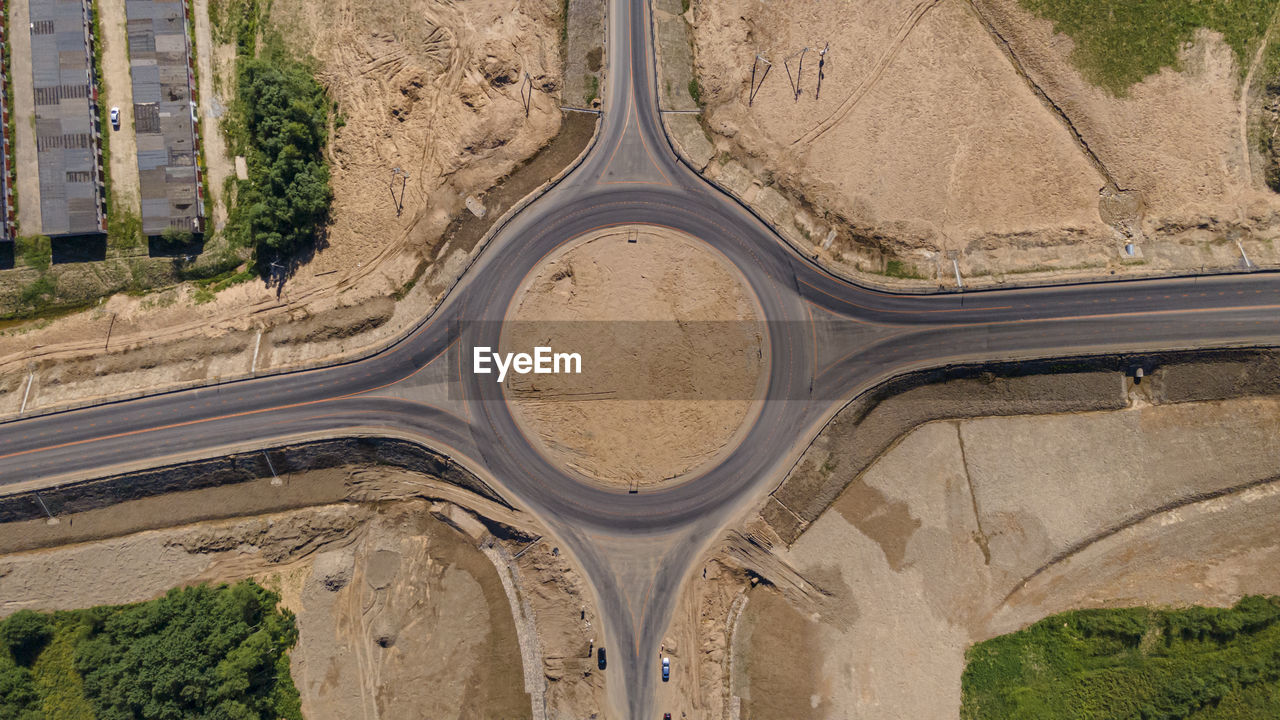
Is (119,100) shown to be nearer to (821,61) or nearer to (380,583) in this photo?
(380,583)

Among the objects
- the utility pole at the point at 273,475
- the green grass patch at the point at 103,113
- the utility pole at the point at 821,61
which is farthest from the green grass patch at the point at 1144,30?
the green grass patch at the point at 103,113

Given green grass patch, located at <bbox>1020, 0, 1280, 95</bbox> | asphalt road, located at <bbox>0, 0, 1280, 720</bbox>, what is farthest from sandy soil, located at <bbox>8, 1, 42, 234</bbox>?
green grass patch, located at <bbox>1020, 0, 1280, 95</bbox>

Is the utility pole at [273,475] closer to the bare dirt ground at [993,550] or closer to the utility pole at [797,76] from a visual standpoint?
the bare dirt ground at [993,550]

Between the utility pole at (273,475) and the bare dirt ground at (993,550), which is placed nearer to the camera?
the bare dirt ground at (993,550)

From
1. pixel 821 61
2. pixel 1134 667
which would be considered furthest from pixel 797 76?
pixel 1134 667

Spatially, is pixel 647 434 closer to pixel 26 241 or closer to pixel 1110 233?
pixel 1110 233

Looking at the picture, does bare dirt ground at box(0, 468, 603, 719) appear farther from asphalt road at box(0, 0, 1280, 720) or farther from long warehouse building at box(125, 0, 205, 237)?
long warehouse building at box(125, 0, 205, 237)
